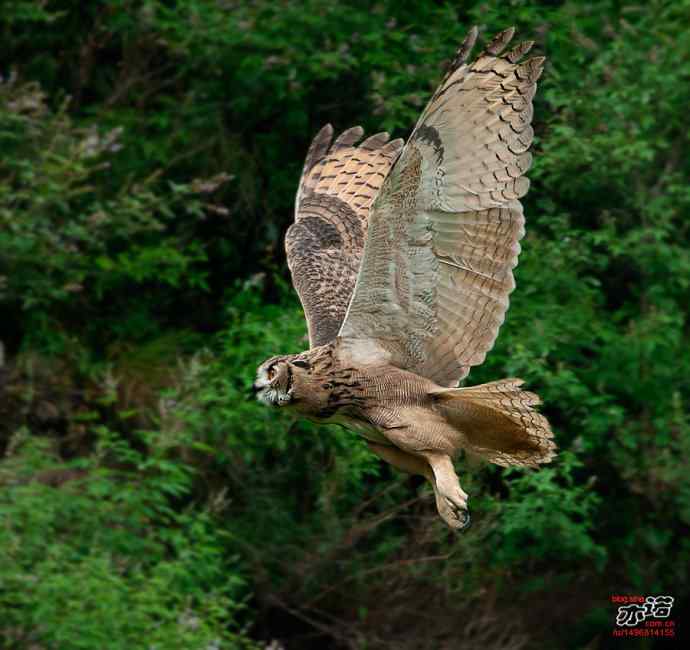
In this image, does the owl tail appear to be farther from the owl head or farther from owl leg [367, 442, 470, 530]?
the owl head

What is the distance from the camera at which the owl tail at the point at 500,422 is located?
15.1 ft

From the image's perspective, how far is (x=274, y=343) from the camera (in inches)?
247

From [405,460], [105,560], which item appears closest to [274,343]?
[105,560]

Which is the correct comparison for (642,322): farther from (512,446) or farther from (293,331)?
(512,446)

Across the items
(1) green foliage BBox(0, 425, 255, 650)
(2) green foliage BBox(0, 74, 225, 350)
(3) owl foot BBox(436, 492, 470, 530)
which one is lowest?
(1) green foliage BBox(0, 425, 255, 650)

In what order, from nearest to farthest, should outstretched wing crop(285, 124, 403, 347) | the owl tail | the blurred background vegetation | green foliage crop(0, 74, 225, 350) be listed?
the owl tail < outstretched wing crop(285, 124, 403, 347) < the blurred background vegetation < green foliage crop(0, 74, 225, 350)

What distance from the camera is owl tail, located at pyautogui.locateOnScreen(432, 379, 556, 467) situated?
461 cm

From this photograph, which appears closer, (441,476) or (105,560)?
(441,476)

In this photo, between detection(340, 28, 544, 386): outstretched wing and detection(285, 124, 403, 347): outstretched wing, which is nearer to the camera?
detection(340, 28, 544, 386): outstretched wing

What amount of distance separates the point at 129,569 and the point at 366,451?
1042 millimetres

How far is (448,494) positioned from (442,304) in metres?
0.55

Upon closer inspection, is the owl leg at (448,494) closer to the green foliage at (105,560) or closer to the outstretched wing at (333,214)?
the outstretched wing at (333,214)

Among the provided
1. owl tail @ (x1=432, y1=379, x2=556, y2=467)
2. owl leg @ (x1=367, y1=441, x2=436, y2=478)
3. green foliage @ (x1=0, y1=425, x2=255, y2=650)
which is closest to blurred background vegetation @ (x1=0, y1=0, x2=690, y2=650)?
green foliage @ (x1=0, y1=425, x2=255, y2=650)

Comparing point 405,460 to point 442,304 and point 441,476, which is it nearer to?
point 441,476
